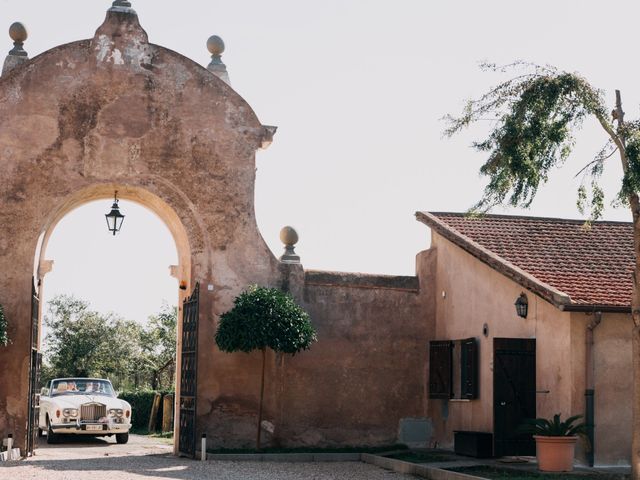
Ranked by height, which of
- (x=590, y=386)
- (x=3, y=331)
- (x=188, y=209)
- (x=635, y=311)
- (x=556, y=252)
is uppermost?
(x=188, y=209)

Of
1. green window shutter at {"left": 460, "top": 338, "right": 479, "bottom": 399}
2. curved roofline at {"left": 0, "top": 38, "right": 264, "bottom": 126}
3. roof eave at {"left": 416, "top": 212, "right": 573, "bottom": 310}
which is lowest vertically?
green window shutter at {"left": 460, "top": 338, "right": 479, "bottom": 399}

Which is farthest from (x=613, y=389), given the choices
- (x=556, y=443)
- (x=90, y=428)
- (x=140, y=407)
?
(x=140, y=407)

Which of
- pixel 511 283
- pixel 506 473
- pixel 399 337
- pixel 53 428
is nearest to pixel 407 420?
pixel 399 337

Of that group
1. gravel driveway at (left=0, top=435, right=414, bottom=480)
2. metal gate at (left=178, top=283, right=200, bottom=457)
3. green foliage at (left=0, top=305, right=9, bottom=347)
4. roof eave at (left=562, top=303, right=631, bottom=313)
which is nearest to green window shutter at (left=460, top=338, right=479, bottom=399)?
gravel driveway at (left=0, top=435, right=414, bottom=480)

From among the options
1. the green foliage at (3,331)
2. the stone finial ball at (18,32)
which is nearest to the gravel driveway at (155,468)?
the green foliage at (3,331)

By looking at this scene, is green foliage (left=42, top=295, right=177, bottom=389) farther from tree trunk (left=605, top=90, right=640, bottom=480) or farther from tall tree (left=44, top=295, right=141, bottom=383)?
tree trunk (left=605, top=90, right=640, bottom=480)

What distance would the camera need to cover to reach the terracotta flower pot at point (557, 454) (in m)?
15.7

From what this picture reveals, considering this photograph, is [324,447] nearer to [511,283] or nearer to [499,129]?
[511,283]

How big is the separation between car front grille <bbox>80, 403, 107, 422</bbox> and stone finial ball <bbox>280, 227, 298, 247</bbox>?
5.71 m

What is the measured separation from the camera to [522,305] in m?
17.8

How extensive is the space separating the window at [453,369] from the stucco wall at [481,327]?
0.14 meters

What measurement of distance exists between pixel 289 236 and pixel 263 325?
2.35m

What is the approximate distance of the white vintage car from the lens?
2239 centimetres

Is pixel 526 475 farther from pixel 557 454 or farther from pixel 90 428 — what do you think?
pixel 90 428
